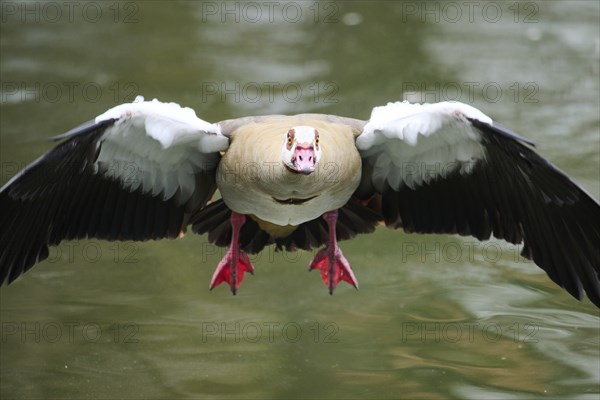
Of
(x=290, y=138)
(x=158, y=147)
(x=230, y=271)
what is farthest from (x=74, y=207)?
(x=290, y=138)

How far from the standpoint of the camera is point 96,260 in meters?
6.72

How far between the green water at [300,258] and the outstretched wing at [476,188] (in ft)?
2.59

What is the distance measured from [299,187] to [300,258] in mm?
2025

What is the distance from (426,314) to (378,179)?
104 centimetres

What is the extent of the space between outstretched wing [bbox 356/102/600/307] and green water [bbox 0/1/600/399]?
0.79 m

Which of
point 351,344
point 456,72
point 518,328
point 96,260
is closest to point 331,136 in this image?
point 351,344

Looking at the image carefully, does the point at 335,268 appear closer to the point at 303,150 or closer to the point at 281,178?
the point at 281,178

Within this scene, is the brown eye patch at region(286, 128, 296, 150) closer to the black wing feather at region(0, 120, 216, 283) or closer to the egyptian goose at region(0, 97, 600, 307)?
the egyptian goose at region(0, 97, 600, 307)

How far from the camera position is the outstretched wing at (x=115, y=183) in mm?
4812

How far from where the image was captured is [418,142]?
17.0ft

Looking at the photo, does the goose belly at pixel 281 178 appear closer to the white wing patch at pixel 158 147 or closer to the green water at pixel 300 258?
the white wing patch at pixel 158 147

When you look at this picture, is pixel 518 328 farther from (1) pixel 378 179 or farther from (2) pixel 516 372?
(1) pixel 378 179

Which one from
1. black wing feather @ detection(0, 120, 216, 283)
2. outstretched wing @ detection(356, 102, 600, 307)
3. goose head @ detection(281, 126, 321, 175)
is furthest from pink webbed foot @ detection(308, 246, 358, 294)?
goose head @ detection(281, 126, 321, 175)

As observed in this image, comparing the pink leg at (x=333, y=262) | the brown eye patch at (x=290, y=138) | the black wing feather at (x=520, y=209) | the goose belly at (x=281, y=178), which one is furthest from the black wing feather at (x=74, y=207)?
the black wing feather at (x=520, y=209)
